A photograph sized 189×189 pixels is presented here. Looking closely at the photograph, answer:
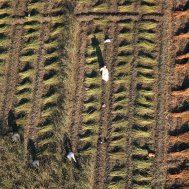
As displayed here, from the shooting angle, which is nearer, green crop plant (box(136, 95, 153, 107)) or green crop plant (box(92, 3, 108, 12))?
green crop plant (box(136, 95, 153, 107))

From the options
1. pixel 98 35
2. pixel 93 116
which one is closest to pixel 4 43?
pixel 98 35

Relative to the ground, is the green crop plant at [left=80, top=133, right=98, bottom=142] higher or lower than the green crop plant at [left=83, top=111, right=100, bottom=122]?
lower

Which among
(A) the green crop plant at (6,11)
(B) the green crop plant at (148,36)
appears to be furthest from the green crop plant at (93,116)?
(A) the green crop plant at (6,11)

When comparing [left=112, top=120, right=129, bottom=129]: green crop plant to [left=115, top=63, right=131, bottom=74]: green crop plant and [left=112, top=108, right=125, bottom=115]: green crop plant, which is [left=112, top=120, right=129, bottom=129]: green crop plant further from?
[left=115, top=63, right=131, bottom=74]: green crop plant

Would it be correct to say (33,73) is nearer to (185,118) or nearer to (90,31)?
(90,31)

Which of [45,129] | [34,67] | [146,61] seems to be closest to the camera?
[45,129]

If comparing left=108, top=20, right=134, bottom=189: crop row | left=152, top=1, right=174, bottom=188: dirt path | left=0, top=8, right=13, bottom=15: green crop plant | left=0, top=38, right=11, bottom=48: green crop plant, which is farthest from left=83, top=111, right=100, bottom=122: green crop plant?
left=0, top=8, right=13, bottom=15: green crop plant

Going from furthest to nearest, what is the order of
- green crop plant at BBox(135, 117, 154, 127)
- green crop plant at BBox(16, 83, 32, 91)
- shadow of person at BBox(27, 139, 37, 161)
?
1. green crop plant at BBox(16, 83, 32, 91)
2. green crop plant at BBox(135, 117, 154, 127)
3. shadow of person at BBox(27, 139, 37, 161)

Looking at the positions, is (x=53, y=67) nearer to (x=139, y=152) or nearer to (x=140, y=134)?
(x=140, y=134)
